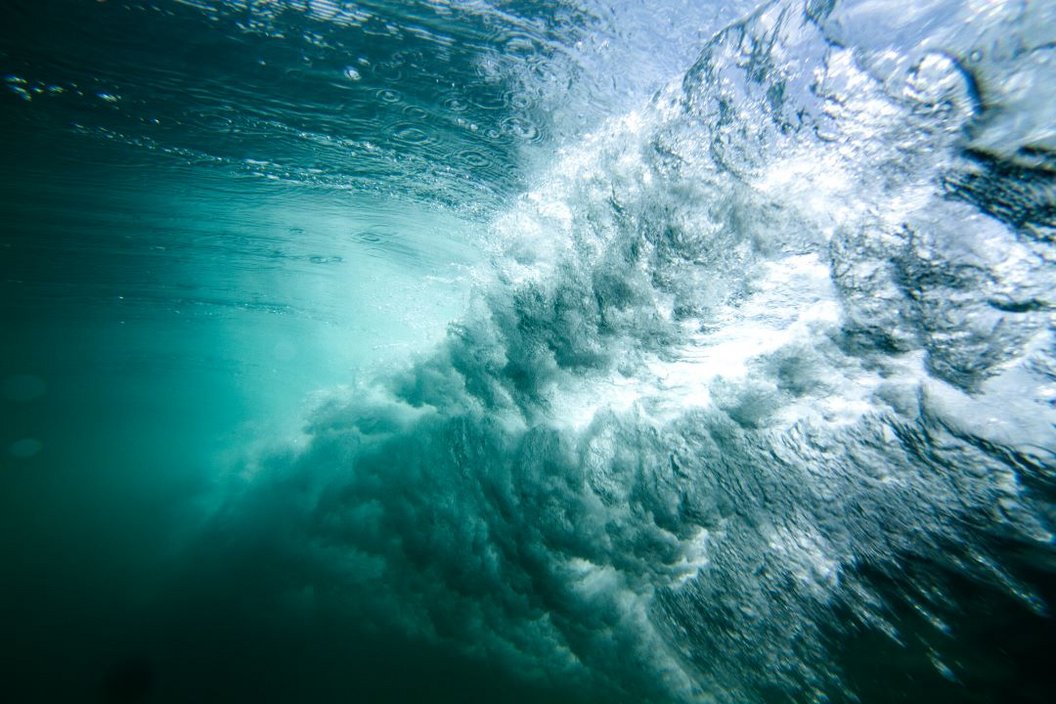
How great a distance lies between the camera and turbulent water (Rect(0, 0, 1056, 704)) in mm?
4121

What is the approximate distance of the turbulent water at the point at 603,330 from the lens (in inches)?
162

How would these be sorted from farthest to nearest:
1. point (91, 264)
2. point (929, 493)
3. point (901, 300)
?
point (91, 264)
point (929, 493)
point (901, 300)

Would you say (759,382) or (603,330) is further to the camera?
(603,330)

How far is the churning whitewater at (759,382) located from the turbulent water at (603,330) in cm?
4

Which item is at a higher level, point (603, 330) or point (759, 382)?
point (759, 382)

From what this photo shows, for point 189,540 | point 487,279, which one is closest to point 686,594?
point 487,279

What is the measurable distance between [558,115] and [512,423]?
687 cm

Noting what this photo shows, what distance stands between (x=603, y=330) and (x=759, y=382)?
2856mm

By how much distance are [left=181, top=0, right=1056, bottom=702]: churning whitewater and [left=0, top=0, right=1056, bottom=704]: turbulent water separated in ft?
0.14

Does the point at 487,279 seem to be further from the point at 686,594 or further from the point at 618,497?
the point at 686,594

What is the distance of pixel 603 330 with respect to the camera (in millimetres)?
7957

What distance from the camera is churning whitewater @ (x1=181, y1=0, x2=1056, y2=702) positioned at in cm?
383

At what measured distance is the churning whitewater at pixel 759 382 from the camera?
383 centimetres

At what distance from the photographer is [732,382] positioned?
21.9 feet
